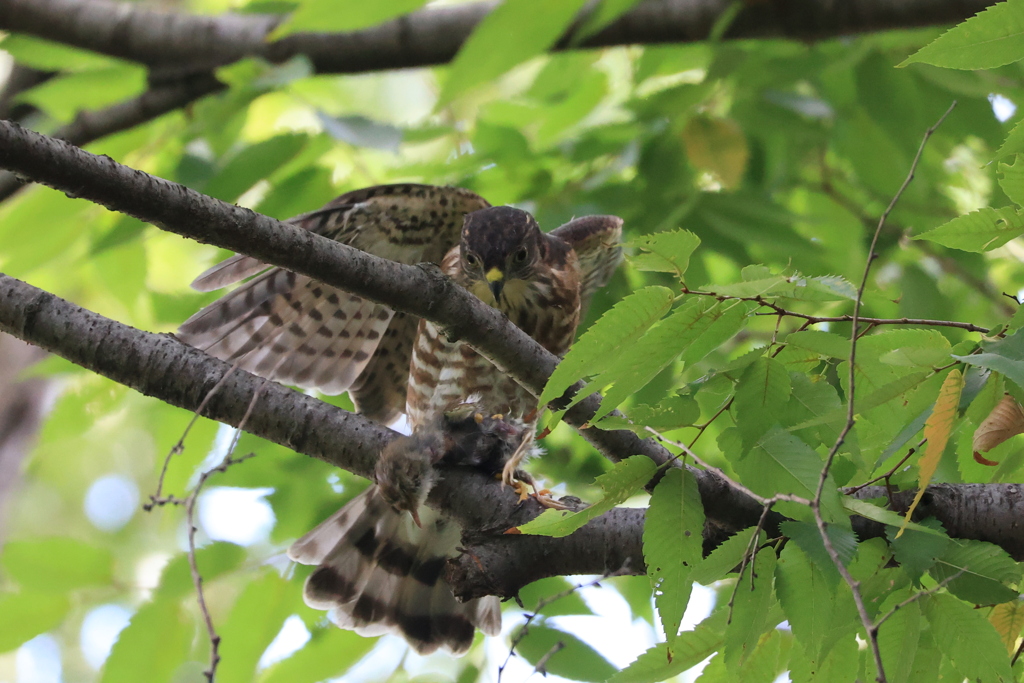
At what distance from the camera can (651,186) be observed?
13.3ft

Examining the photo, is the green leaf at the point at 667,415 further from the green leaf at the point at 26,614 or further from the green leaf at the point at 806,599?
the green leaf at the point at 26,614

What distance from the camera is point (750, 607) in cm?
178

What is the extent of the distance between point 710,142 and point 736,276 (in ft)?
2.16

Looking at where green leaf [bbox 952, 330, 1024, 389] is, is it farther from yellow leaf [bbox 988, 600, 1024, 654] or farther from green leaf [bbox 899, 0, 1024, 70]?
yellow leaf [bbox 988, 600, 1024, 654]

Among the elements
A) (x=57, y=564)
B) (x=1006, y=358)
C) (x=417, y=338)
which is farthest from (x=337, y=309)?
(x=1006, y=358)

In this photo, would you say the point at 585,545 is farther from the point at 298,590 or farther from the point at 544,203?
the point at 544,203

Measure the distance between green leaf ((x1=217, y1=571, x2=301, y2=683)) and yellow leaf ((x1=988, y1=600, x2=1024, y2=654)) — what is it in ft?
7.53

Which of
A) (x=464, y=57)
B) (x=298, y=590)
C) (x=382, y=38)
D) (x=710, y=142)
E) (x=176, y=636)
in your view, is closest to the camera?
(x=464, y=57)

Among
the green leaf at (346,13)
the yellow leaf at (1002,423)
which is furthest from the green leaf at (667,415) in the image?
the green leaf at (346,13)

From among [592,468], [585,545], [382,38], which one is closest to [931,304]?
[592,468]

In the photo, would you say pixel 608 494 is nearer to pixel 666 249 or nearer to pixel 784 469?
pixel 784 469

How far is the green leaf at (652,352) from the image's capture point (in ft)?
5.36

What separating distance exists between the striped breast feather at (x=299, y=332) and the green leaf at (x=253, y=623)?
130 centimetres

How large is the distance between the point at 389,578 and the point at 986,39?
3.35 m
